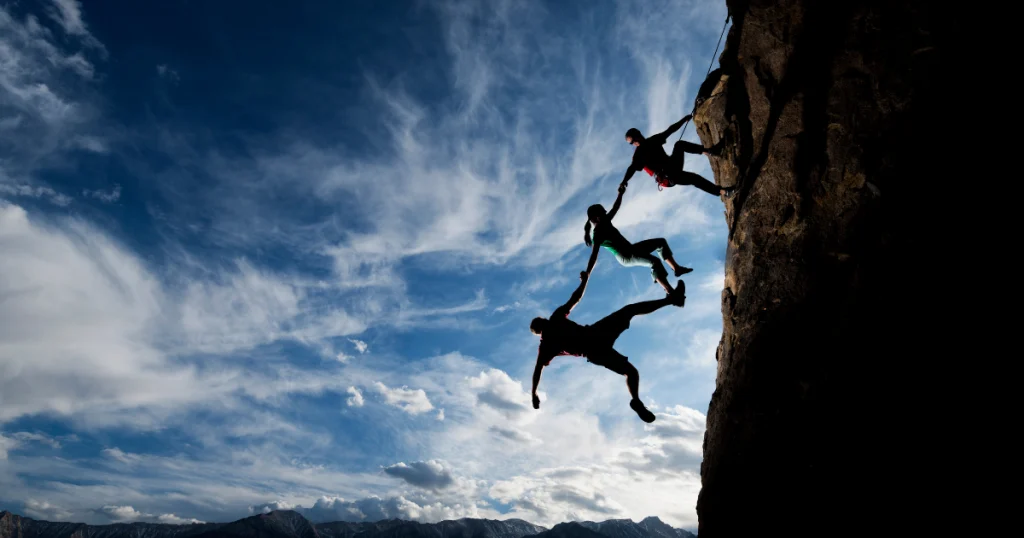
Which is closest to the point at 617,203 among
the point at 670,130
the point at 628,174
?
the point at 628,174

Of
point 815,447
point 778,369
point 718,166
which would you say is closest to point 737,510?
point 815,447

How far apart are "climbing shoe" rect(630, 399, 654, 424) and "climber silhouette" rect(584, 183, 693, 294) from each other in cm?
283

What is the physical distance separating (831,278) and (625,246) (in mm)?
4532

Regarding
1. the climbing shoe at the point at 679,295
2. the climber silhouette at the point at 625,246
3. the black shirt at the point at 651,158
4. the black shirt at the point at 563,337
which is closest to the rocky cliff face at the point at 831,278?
the climbing shoe at the point at 679,295

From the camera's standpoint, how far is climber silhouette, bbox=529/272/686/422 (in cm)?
1011

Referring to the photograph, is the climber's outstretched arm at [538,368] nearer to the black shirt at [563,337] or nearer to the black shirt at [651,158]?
the black shirt at [563,337]

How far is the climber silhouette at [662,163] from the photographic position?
1180 centimetres

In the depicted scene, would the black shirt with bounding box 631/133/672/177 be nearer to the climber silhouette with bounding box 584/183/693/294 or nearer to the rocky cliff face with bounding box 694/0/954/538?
the climber silhouette with bounding box 584/183/693/294

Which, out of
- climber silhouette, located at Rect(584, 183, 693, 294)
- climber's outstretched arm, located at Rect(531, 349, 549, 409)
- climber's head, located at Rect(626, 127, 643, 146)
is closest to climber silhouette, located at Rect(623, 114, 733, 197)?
climber's head, located at Rect(626, 127, 643, 146)

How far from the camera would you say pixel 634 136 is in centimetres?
1209

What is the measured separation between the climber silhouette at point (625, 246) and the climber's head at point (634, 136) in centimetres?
157

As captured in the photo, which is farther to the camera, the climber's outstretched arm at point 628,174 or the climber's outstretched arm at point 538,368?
the climber's outstretched arm at point 628,174

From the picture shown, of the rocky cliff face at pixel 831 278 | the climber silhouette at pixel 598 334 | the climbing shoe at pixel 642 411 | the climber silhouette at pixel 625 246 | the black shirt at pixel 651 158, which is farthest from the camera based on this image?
the black shirt at pixel 651 158

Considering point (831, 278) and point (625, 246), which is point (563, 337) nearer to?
point (625, 246)
